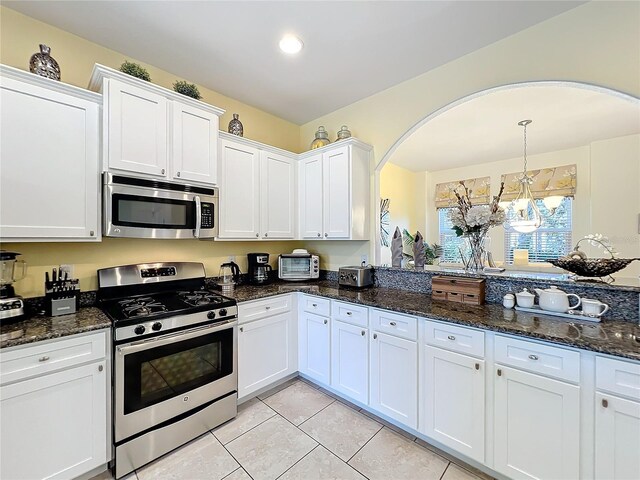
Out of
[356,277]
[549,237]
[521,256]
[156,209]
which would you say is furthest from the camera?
[521,256]

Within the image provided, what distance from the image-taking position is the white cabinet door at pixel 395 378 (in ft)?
6.00

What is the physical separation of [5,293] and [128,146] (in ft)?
3.71

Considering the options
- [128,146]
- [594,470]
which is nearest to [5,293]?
[128,146]

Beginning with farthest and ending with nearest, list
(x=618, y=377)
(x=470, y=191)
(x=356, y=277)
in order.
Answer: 1. (x=470, y=191)
2. (x=356, y=277)
3. (x=618, y=377)

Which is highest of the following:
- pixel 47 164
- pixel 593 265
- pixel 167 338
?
pixel 47 164

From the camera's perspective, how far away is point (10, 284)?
161 cm

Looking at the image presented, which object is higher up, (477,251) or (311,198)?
(311,198)

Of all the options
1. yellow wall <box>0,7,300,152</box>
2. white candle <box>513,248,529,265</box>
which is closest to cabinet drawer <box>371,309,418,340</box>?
yellow wall <box>0,7,300,152</box>

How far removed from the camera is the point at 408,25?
1.88 metres

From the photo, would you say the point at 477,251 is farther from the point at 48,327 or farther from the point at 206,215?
the point at 48,327

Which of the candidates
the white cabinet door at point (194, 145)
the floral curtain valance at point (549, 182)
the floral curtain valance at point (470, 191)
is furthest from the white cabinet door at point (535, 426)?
the floral curtain valance at point (549, 182)

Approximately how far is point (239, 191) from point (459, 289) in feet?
6.95

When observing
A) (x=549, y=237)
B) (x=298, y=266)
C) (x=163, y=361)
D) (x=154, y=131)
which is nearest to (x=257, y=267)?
(x=298, y=266)

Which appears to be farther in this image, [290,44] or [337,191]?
[337,191]
